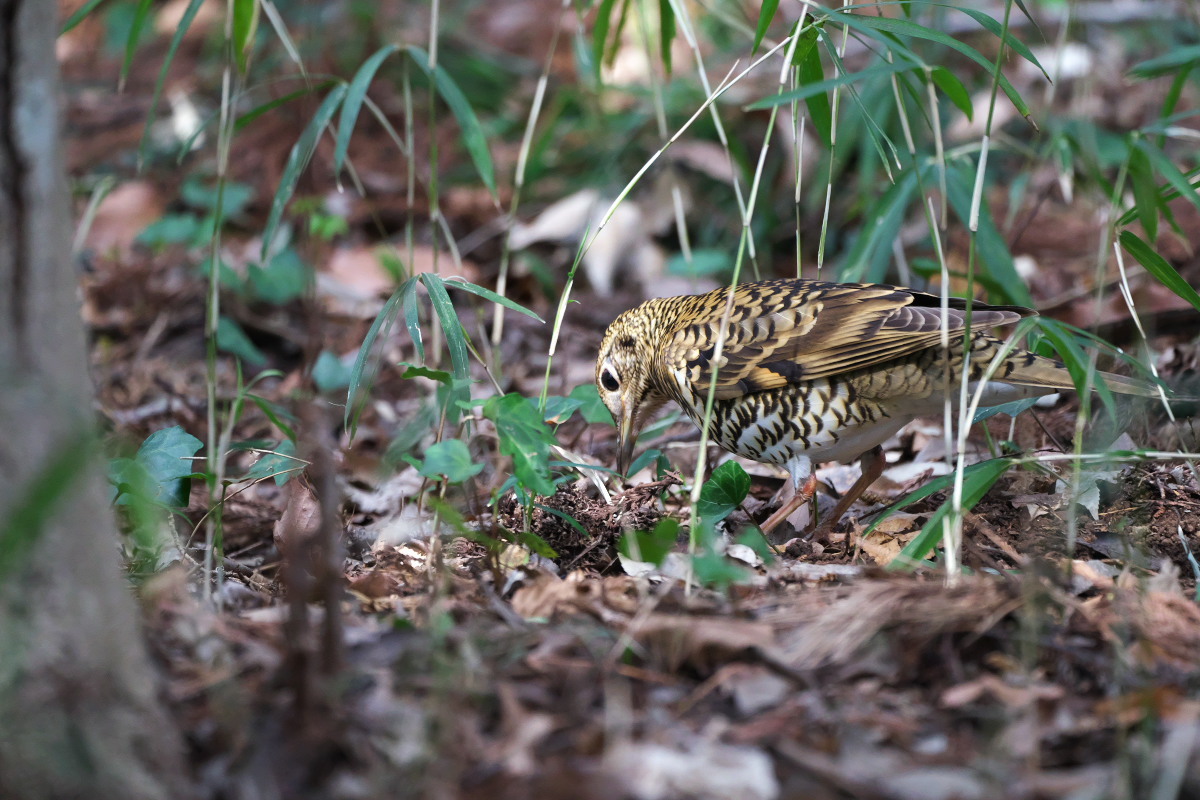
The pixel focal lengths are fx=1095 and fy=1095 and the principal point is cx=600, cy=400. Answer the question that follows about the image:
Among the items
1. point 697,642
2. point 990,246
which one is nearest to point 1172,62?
point 990,246

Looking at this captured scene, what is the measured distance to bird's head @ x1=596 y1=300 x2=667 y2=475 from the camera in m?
4.48

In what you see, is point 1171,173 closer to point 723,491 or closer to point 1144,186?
point 1144,186

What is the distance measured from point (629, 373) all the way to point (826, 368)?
0.93 m

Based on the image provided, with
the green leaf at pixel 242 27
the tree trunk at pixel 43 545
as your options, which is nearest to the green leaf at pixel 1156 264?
the green leaf at pixel 242 27

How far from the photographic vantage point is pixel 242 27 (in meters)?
3.70

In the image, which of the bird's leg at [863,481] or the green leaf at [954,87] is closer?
the green leaf at [954,87]

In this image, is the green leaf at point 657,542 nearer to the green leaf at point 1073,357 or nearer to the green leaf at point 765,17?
the green leaf at point 1073,357

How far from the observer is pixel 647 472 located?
4.60 m

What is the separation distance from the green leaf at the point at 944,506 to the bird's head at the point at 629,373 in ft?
5.09

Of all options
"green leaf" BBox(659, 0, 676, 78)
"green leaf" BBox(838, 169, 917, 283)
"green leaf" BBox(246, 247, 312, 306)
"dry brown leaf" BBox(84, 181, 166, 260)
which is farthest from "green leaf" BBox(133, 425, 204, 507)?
"dry brown leaf" BBox(84, 181, 166, 260)

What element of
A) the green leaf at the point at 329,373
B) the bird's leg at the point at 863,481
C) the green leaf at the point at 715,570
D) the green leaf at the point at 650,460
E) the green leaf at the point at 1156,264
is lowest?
the bird's leg at the point at 863,481

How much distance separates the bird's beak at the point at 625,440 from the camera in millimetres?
4309

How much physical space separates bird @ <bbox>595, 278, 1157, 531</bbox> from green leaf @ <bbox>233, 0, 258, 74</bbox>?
184 cm

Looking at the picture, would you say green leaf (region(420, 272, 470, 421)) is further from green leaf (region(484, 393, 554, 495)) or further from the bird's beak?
the bird's beak
